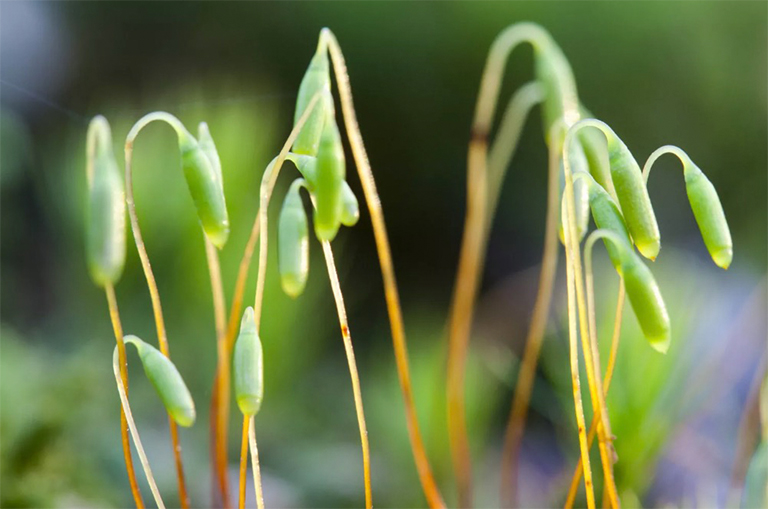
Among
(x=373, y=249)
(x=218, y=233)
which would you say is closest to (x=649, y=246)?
(x=218, y=233)

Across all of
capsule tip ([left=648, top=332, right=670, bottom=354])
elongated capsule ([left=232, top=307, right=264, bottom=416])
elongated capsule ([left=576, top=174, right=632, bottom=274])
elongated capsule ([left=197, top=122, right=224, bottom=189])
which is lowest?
capsule tip ([left=648, top=332, right=670, bottom=354])

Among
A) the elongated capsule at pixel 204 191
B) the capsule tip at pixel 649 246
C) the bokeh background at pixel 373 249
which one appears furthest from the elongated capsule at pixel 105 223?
the bokeh background at pixel 373 249

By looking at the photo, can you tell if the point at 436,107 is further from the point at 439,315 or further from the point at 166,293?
the point at 166,293

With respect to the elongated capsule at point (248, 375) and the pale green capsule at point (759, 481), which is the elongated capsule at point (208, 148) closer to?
the elongated capsule at point (248, 375)

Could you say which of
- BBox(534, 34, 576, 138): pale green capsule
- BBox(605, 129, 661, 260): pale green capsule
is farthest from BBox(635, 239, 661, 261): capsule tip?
BBox(534, 34, 576, 138): pale green capsule

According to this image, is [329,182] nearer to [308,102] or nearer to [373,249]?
[308,102]

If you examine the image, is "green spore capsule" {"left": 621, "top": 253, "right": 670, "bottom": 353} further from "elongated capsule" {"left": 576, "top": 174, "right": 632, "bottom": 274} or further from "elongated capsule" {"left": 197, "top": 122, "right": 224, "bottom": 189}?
"elongated capsule" {"left": 197, "top": 122, "right": 224, "bottom": 189}

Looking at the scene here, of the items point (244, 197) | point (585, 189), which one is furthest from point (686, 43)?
point (585, 189)
